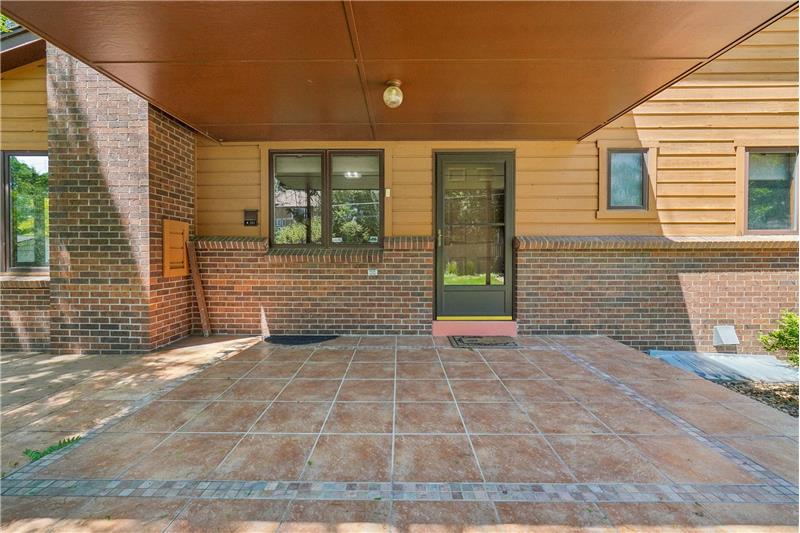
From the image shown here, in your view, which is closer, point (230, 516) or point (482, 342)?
point (230, 516)

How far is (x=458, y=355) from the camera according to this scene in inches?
161

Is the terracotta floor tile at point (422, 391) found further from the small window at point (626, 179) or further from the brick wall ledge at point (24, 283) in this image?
the brick wall ledge at point (24, 283)

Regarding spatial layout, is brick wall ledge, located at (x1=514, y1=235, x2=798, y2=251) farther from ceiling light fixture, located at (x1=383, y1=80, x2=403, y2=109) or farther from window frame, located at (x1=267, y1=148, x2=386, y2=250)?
ceiling light fixture, located at (x1=383, y1=80, x2=403, y2=109)

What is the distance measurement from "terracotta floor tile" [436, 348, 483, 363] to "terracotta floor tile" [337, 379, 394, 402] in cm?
92

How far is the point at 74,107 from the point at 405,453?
519 cm

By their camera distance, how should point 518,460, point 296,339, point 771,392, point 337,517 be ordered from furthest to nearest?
point 296,339 < point 771,392 < point 518,460 < point 337,517

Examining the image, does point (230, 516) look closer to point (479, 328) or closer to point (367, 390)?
point (367, 390)

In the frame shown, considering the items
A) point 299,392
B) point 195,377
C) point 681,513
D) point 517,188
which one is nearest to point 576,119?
point 517,188

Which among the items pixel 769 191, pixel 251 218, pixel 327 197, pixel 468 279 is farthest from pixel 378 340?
pixel 769 191

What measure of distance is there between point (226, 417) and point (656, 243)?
5.37 meters

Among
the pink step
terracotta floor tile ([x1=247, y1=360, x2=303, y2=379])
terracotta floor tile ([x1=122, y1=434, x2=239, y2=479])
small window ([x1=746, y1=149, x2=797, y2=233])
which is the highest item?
small window ([x1=746, y1=149, x2=797, y2=233])

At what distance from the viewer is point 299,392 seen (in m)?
3.05

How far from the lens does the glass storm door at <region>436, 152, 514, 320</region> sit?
5000 mm

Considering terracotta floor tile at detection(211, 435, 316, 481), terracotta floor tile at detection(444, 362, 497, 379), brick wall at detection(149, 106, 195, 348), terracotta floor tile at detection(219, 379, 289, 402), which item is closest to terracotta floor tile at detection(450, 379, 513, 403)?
terracotta floor tile at detection(444, 362, 497, 379)
